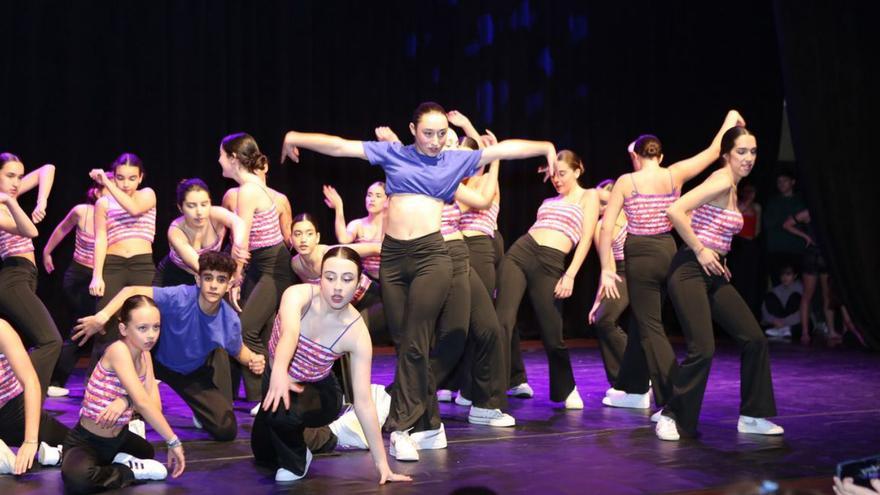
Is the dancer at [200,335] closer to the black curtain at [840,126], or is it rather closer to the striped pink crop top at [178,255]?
the striped pink crop top at [178,255]

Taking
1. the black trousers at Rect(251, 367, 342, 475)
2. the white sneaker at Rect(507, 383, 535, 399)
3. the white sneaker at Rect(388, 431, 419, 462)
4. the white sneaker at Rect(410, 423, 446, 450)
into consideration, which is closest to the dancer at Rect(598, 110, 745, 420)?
the white sneaker at Rect(507, 383, 535, 399)

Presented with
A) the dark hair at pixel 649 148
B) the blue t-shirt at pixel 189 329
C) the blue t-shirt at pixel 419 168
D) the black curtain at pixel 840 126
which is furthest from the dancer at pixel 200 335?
the black curtain at pixel 840 126

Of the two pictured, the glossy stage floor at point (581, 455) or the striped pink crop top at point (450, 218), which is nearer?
the glossy stage floor at point (581, 455)

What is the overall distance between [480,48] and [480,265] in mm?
3187

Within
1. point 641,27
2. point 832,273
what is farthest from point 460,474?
point 641,27

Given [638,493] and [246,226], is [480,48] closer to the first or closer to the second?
[246,226]

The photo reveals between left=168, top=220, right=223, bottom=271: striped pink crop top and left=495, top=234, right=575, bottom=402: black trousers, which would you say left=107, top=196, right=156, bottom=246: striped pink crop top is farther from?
left=495, top=234, right=575, bottom=402: black trousers

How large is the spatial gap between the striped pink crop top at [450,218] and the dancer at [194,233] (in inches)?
38.6

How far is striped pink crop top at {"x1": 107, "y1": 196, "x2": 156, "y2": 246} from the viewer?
5742 millimetres

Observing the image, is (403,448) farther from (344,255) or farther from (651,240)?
(651,240)

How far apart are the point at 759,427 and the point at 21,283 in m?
3.54

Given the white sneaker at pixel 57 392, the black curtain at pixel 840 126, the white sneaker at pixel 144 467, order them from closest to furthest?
1. the white sneaker at pixel 144 467
2. the white sneaker at pixel 57 392
3. the black curtain at pixel 840 126

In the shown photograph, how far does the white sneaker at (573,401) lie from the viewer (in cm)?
561

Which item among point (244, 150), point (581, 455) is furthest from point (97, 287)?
point (581, 455)
